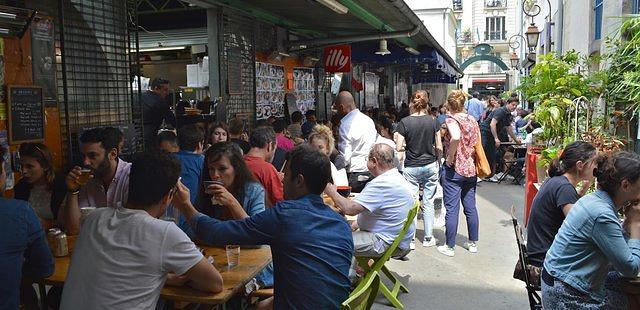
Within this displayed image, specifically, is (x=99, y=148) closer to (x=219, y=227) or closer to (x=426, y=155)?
(x=219, y=227)

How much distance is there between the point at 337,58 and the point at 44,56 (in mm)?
6426

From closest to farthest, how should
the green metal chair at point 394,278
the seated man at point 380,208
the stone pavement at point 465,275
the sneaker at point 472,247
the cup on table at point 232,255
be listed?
the cup on table at point 232,255 < the green metal chair at point 394,278 < the seated man at point 380,208 < the stone pavement at point 465,275 < the sneaker at point 472,247

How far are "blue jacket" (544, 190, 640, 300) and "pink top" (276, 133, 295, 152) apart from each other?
3.72m

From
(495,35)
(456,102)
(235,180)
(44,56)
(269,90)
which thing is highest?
(495,35)

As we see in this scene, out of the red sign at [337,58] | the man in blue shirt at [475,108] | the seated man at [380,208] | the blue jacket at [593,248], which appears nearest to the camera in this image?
the blue jacket at [593,248]

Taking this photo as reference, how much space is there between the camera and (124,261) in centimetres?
217

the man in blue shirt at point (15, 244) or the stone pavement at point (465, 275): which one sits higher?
the man in blue shirt at point (15, 244)

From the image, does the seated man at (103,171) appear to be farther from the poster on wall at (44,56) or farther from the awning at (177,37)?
the awning at (177,37)

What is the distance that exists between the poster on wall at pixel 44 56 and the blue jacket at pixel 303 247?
2.81 metres

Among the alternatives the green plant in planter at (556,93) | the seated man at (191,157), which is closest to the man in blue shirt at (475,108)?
the green plant in planter at (556,93)

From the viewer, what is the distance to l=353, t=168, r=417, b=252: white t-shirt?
14.0 ft

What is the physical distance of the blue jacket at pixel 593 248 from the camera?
272 centimetres

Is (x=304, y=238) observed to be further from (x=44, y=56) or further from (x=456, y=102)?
(x=456, y=102)

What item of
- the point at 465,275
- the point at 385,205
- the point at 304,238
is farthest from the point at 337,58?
the point at 304,238
